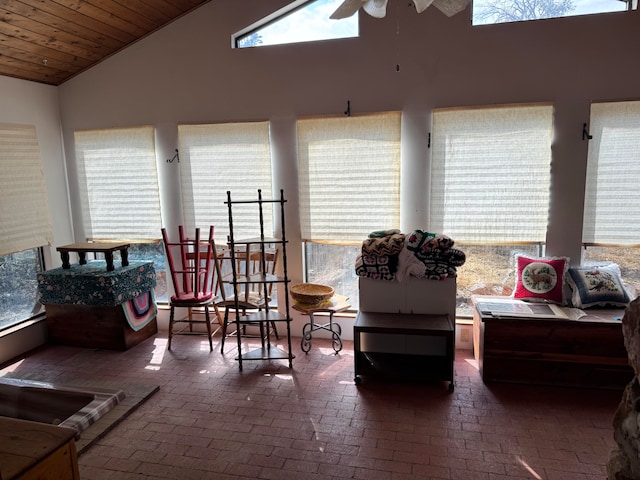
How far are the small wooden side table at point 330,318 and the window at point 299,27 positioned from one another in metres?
2.52

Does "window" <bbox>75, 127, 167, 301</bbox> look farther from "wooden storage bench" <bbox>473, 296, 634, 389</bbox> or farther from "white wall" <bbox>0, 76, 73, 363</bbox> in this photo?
"wooden storage bench" <bbox>473, 296, 634, 389</bbox>

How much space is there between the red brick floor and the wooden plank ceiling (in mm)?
2958

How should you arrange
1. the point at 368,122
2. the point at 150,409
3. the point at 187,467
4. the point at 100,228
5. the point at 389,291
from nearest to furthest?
the point at 187,467, the point at 150,409, the point at 389,291, the point at 368,122, the point at 100,228

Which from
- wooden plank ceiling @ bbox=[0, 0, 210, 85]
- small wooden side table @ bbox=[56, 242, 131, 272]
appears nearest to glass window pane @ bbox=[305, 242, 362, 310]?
small wooden side table @ bbox=[56, 242, 131, 272]

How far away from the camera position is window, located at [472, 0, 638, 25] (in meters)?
3.74

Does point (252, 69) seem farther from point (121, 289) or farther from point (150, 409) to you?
point (150, 409)

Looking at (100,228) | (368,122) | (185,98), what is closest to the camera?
(368,122)

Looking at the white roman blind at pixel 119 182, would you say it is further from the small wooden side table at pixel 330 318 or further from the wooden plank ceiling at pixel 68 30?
the small wooden side table at pixel 330 318

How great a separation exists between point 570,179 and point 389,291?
1.90 metres

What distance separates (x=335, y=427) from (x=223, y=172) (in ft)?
9.14

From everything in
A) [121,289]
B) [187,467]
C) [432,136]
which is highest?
[432,136]

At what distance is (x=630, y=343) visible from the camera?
6.01ft

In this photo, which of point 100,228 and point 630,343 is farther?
point 100,228

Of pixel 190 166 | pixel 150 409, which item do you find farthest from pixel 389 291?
pixel 190 166
